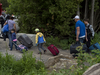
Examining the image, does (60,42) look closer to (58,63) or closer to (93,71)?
(58,63)

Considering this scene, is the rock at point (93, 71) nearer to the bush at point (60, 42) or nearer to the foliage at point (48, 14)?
the bush at point (60, 42)

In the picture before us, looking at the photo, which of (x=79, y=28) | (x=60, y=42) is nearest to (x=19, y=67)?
(x=79, y=28)

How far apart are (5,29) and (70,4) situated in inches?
161

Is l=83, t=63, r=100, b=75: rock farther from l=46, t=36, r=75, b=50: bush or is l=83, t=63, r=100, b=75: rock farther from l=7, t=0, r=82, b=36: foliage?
l=7, t=0, r=82, b=36: foliage

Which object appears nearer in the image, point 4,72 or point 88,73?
point 88,73

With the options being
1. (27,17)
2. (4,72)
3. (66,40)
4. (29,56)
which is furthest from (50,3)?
(4,72)

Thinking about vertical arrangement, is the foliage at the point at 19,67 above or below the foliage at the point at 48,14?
below

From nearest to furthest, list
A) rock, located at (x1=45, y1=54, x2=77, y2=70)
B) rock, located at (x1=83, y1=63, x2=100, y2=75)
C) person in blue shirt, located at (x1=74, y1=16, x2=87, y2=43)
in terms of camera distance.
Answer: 1. rock, located at (x1=83, y1=63, x2=100, y2=75)
2. rock, located at (x1=45, y1=54, x2=77, y2=70)
3. person in blue shirt, located at (x1=74, y1=16, x2=87, y2=43)

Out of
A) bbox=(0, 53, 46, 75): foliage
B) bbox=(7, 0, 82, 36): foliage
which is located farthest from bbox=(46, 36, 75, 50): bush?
bbox=(0, 53, 46, 75): foliage

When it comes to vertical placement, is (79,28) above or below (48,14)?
below

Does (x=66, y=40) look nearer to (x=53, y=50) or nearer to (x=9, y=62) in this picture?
(x=53, y=50)

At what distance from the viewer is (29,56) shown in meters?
4.49

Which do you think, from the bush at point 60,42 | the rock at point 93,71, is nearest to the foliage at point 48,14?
the bush at point 60,42

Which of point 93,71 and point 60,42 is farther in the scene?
point 60,42
